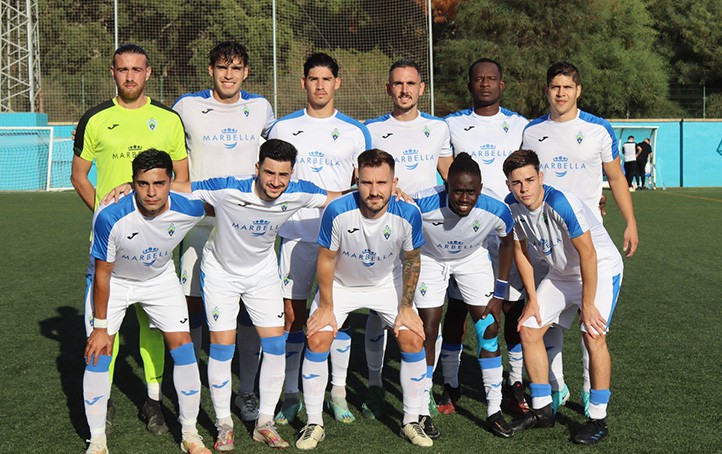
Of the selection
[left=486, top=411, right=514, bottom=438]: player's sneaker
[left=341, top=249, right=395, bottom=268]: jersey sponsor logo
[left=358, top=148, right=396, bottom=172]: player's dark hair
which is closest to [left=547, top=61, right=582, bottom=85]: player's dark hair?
[left=358, top=148, right=396, bottom=172]: player's dark hair

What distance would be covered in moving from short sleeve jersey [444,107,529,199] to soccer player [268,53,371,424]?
0.68 m

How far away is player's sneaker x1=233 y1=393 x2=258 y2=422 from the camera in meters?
5.12

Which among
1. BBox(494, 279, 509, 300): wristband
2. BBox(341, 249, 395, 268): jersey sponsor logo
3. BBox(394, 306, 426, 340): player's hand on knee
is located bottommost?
BBox(394, 306, 426, 340): player's hand on knee

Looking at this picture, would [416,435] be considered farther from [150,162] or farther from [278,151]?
[150,162]

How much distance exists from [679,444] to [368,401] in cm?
186

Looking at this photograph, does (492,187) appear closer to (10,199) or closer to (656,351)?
(656,351)

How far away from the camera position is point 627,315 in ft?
25.7

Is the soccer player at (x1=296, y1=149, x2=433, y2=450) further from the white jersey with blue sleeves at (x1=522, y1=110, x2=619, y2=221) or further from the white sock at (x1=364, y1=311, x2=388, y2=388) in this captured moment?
the white jersey with blue sleeves at (x1=522, y1=110, x2=619, y2=221)

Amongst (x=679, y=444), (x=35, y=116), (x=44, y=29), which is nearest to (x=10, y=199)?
(x=35, y=116)

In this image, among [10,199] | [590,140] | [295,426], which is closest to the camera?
[295,426]

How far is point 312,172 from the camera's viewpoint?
17.8ft

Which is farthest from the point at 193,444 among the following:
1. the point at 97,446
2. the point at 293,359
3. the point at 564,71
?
the point at 564,71

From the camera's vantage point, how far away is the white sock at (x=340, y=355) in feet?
17.4

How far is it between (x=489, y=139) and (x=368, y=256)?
1417 mm
